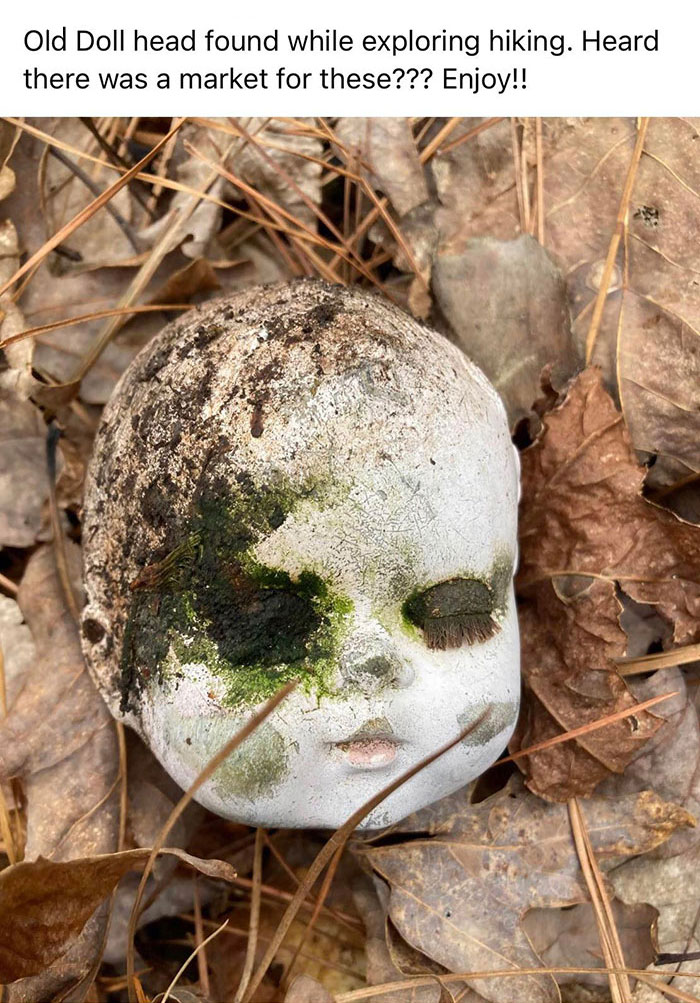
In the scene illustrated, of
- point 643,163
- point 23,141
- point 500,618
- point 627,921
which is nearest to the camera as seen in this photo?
point 500,618

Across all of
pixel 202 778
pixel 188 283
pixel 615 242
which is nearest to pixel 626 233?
pixel 615 242

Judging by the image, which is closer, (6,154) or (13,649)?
(13,649)

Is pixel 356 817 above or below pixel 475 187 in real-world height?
below

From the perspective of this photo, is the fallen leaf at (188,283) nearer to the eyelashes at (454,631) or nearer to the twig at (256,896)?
the eyelashes at (454,631)

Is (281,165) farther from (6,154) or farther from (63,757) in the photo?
(63,757)

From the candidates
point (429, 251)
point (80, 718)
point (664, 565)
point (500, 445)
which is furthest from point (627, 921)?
point (429, 251)

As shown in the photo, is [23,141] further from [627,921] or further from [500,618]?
[627,921]

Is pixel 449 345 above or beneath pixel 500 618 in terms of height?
above
